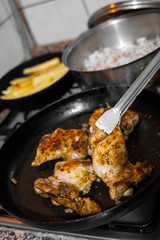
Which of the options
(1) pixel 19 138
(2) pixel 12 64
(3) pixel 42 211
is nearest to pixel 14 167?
(1) pixel 19 138

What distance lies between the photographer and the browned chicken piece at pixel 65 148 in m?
1.21

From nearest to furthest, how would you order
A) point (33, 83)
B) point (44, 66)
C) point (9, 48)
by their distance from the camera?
point (33, 83) → point (44, 66) → point (9, 48)

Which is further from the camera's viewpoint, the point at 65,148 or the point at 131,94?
the point at 65,148

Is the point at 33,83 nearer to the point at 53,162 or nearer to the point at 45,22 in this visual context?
the point at 45,22

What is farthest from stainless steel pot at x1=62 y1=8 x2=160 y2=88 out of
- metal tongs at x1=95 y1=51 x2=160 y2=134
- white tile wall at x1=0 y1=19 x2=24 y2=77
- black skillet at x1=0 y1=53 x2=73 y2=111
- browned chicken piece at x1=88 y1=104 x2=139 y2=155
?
white tile wall at x1=0 y1=19 x2=24 y2=77

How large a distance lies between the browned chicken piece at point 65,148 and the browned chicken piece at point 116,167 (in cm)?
11

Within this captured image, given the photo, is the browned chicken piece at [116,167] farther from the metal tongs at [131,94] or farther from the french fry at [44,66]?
the french fry at [44,66]

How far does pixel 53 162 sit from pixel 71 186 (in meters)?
0.24

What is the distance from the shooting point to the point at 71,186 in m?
1.04

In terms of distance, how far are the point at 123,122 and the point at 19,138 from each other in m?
0.61

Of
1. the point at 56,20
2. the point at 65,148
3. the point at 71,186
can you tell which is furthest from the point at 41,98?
the point at 56,20

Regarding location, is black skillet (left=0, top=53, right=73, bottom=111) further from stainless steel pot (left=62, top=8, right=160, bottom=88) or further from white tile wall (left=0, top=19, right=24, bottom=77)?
white tile wall (left=0, top=19, right=24, bottom=77)

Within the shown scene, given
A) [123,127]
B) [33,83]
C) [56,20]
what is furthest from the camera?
[56,20]

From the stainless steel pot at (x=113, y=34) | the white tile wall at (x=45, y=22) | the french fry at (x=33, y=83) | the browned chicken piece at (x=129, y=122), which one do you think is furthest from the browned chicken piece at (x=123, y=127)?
the white tile wall at (x=45, y=22)
